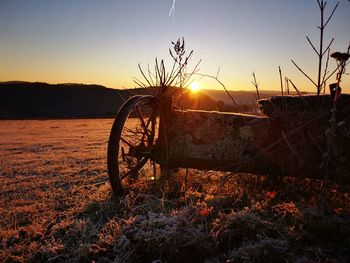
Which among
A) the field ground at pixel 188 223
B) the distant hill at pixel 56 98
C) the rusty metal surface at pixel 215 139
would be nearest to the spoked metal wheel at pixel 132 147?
the field ground at pixel 188 223

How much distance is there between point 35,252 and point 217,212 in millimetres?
1600

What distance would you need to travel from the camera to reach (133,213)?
11.7ft

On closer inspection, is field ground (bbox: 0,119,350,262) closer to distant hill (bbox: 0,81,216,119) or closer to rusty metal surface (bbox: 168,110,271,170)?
rusty metal surface (bbox: 168,110,271,170)

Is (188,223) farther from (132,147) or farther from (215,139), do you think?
(132,147)

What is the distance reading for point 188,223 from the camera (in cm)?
276

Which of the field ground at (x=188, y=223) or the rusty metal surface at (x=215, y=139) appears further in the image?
the rusty metal surface at (x=215, y=139)

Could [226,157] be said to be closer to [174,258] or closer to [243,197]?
[243,197]

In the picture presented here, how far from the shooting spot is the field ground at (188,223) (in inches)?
98.1

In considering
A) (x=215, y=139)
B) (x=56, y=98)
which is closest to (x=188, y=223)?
(x=215, y=139)

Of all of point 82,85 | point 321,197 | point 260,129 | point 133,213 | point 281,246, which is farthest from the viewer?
point 82,85

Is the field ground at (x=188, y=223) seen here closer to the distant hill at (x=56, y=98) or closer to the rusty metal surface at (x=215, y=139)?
the rusty metal surface at (x=215, y=139)

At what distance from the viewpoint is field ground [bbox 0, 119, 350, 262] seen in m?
2.49

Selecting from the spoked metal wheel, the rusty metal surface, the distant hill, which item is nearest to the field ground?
the spoked metal wheel

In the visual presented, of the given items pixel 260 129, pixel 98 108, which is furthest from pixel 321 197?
pixel 98 108
